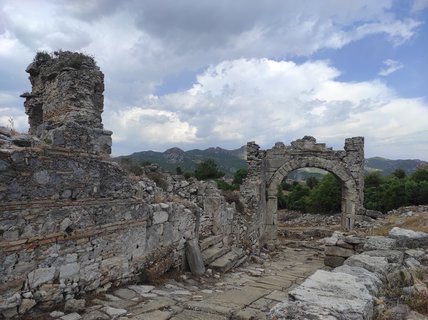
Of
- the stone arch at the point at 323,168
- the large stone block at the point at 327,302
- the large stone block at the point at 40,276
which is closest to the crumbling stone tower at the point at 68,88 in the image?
the large stone block at the point at 40,276

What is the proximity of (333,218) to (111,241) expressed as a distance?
2058cm

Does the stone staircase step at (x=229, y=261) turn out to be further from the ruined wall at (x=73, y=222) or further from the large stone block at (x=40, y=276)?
the large stone block at (x=40, y=276)

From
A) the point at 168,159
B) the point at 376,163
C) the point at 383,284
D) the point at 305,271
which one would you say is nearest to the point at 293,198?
the point at 305,271

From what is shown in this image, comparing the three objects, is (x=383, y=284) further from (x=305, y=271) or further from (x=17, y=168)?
(x=305, y=271)

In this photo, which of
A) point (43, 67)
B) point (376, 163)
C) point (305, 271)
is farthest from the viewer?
point (376, 163)

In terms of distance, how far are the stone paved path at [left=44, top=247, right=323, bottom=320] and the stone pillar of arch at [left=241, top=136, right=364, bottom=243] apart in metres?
8.79

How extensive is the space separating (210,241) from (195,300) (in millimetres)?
3524

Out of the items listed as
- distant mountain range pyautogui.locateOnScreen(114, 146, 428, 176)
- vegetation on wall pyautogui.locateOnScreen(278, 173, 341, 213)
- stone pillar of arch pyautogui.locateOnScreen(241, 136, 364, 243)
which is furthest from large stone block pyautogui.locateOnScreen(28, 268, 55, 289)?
distant mountain range pyautogui.locateOnScreen(114, 146, 428, 176)

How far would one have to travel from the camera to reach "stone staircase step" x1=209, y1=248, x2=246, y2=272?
27.0 ft

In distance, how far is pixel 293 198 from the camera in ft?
113

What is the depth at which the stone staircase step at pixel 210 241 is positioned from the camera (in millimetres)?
8875

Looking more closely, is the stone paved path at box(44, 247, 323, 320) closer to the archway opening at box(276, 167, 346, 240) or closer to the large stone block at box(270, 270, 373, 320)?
the large stone block at box(270, 270, 373, 320)

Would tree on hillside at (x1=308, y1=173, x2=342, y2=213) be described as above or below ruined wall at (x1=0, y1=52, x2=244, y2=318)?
below

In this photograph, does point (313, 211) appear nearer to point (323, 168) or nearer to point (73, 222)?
point (323, 168)
